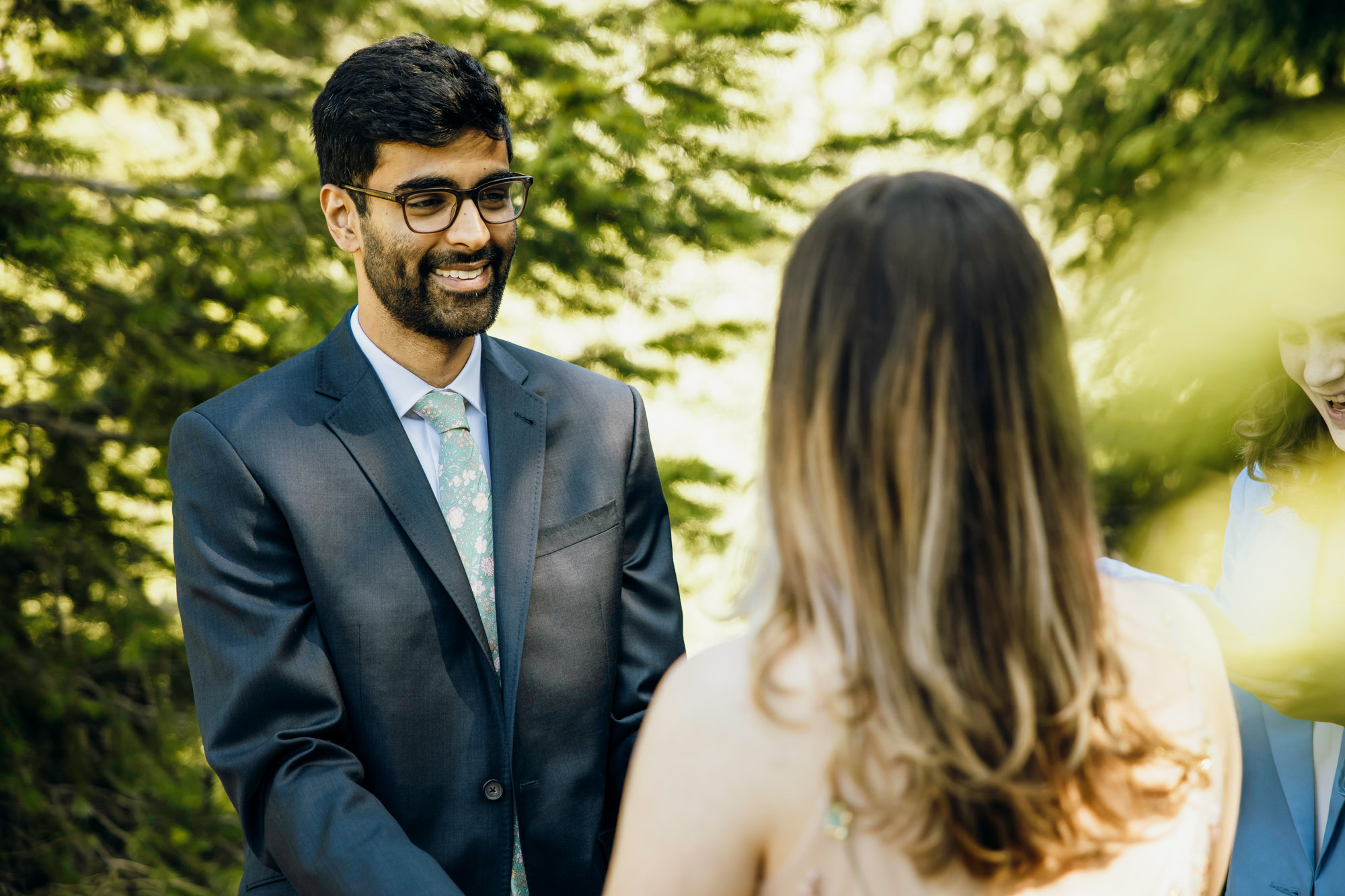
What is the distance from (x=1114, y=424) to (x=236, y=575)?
15.1 feet

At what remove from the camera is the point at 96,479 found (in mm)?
4031

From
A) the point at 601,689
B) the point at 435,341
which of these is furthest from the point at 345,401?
the point at 601,689

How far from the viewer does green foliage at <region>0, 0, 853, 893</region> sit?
367cm

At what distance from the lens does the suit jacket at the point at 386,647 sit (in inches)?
70.2

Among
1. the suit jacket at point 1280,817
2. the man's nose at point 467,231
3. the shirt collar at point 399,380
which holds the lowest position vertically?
the suit jacket at point 1280,817

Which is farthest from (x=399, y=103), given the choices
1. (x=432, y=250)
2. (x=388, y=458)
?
(x=388, y=458)

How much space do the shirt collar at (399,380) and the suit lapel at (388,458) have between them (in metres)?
0.04

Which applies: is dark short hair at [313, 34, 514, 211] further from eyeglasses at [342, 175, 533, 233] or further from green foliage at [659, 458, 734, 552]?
green foliage at [659, 458, 734, 552]

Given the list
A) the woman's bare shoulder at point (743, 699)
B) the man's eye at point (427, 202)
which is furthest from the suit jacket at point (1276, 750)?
the man's eye at point (427, 202)

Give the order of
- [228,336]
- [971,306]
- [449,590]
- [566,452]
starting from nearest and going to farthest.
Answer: [971,306] < [449,590] < [566,452] < [228,336]

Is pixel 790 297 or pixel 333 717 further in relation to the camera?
pixel 333 717

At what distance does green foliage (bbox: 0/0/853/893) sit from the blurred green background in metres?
0.01

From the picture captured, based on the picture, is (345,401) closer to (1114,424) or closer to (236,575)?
(236,575)

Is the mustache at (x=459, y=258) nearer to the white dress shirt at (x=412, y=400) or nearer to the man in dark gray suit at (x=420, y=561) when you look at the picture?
the man in dark gray suit at (x=420, y=561)
